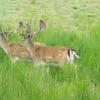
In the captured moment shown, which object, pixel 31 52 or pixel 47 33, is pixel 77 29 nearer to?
pixel 47 33

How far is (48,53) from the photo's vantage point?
20.4ft

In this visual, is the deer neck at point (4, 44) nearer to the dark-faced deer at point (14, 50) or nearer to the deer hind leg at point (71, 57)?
the dark-faced deer at point (14, 50)

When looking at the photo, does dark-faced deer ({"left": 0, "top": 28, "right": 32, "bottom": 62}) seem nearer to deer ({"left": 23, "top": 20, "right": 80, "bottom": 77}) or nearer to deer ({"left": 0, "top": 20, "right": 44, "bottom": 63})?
deer ({"left": 0, "top": 20, "right": 44, "bottom": 63})

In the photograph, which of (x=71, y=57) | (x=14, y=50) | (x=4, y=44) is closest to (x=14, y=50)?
(x=14, y=50)

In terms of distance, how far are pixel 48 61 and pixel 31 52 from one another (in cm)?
34

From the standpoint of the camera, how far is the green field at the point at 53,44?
4668 millimetres

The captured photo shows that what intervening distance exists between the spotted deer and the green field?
0.44 ft

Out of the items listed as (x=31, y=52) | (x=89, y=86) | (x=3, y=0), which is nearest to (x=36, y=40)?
(x=31, y=52)

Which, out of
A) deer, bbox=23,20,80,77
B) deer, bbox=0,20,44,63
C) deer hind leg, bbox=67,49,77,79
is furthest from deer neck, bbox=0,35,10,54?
deer hind leg, bbox=67,49,77,79

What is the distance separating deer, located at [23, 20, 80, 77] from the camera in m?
5.96

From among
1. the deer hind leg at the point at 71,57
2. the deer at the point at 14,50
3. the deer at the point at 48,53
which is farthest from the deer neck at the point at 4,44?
the deer hind leg at the point at 71,57

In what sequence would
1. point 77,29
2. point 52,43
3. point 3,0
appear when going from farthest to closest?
1. point 3,0
2. point 77,29
3. point 52,43

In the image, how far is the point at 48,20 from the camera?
28.6 feet

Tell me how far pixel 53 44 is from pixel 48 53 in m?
0.75
